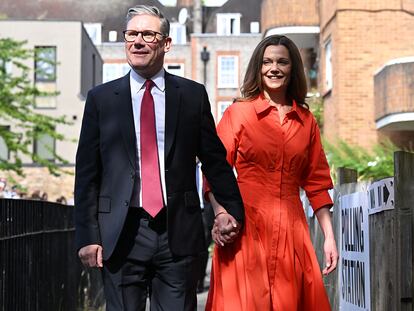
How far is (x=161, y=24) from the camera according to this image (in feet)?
19.5

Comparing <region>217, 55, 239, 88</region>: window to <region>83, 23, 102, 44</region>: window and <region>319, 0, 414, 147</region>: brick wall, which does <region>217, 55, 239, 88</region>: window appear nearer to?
<region>83, 23, 102, 44</region>: window

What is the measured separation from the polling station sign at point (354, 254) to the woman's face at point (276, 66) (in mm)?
1597

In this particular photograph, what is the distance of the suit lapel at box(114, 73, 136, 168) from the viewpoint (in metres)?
5.82

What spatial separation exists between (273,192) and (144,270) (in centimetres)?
112

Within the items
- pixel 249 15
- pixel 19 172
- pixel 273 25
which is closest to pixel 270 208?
pixel 273 25

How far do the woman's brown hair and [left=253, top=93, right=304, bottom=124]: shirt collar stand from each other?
0.04 metres

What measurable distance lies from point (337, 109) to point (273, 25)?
565cm

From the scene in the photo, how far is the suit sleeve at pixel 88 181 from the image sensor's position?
5820 millimetres

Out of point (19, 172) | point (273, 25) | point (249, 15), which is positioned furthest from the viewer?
point (249, 15)

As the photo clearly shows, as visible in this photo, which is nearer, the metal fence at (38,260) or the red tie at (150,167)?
the red tie at (150,167)

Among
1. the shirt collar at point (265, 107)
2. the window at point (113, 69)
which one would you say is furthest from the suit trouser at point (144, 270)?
the window at point (113, 69)

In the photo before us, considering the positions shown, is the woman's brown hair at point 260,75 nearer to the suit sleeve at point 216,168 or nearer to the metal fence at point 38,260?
the suit sleeve at point 216,168

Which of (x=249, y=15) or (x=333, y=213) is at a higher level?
(x=249, y=15)

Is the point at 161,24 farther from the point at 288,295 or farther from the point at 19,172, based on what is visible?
the point at 19,172
